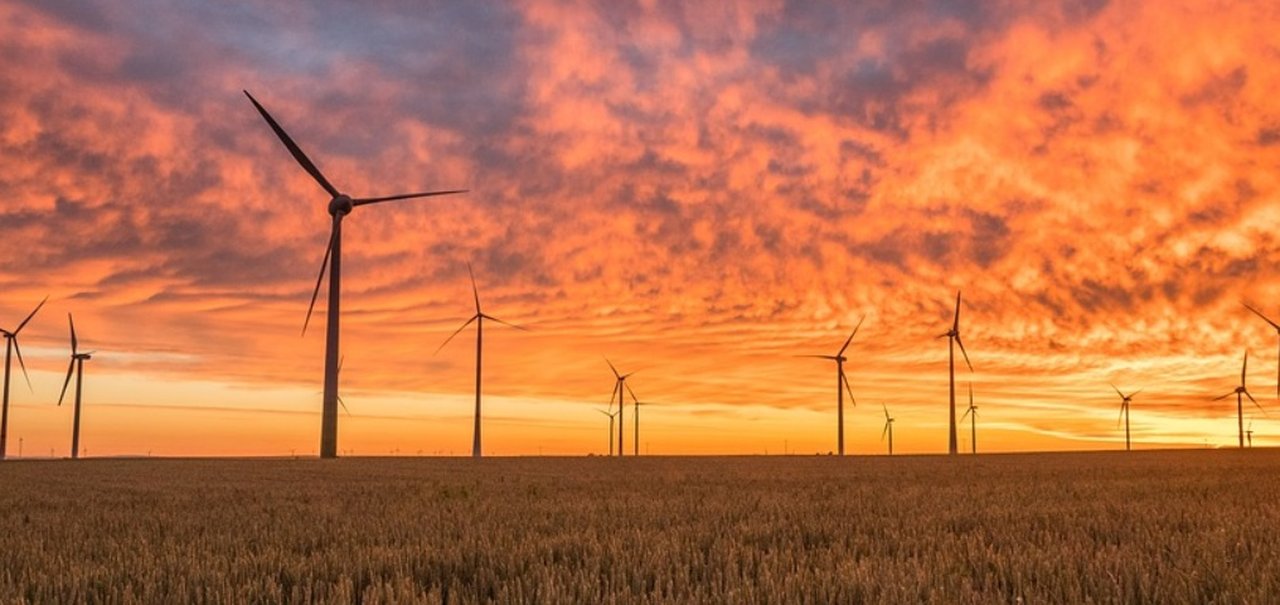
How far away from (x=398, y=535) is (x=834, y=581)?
627 cm

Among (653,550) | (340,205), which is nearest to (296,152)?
(340,205)

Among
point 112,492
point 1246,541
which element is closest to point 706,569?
point 1246,541

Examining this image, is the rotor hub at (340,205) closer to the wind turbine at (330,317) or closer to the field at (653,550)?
the wind turbine at (330,317)

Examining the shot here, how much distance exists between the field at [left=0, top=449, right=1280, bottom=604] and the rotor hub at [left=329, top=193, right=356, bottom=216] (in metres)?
57.9

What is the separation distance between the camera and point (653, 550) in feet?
31.7

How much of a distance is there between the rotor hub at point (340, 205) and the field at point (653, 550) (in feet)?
190

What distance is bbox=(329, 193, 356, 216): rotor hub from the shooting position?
75.9 metres

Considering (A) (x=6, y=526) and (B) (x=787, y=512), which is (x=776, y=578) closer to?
(B) (x=787, y=512)

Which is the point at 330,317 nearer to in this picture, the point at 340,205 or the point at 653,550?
the point at 340,205

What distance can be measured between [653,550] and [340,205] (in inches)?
2782

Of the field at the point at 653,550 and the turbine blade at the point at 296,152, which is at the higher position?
the turbine blade at the point at 296,152

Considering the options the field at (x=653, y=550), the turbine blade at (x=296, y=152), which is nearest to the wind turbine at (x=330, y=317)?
the turbine blade at (x=296, y=152)

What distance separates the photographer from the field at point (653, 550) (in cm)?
714

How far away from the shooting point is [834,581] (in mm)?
7367
